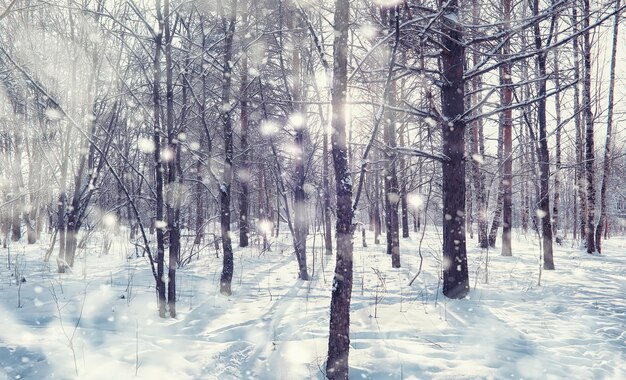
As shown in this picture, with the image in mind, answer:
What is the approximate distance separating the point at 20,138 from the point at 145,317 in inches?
550

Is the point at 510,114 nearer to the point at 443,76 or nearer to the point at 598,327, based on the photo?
the point at 443,76

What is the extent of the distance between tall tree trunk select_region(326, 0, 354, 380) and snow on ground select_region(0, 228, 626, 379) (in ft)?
1.25

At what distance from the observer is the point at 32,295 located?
5.43 metres

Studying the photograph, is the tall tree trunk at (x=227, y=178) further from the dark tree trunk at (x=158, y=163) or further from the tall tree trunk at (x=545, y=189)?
the tall tree trunk at (x=545, y=189)

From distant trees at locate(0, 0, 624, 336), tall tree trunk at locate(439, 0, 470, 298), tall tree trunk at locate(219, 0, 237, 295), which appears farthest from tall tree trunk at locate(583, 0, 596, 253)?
tall tree trunk at locate(219, 0, 237, 295)

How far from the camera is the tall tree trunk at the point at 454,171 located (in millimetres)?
6062

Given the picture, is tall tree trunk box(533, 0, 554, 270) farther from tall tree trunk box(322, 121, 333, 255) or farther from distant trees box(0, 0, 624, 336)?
tall tree trunk box(322, 121, 333, 255)

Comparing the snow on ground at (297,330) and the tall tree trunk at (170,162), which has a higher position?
the tall tree trunk at (170,162)

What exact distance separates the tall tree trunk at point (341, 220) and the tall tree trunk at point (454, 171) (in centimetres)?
329

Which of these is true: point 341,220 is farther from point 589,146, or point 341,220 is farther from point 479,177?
point 479,177

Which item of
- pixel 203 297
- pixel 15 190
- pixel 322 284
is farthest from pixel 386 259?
pixel 15 190

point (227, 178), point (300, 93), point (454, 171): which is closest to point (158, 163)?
point (227, 178)

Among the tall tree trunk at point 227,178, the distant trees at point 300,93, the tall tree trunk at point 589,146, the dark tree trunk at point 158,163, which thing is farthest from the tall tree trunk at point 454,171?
the tall tree trunk at point 589,146

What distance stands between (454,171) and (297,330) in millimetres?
3446
